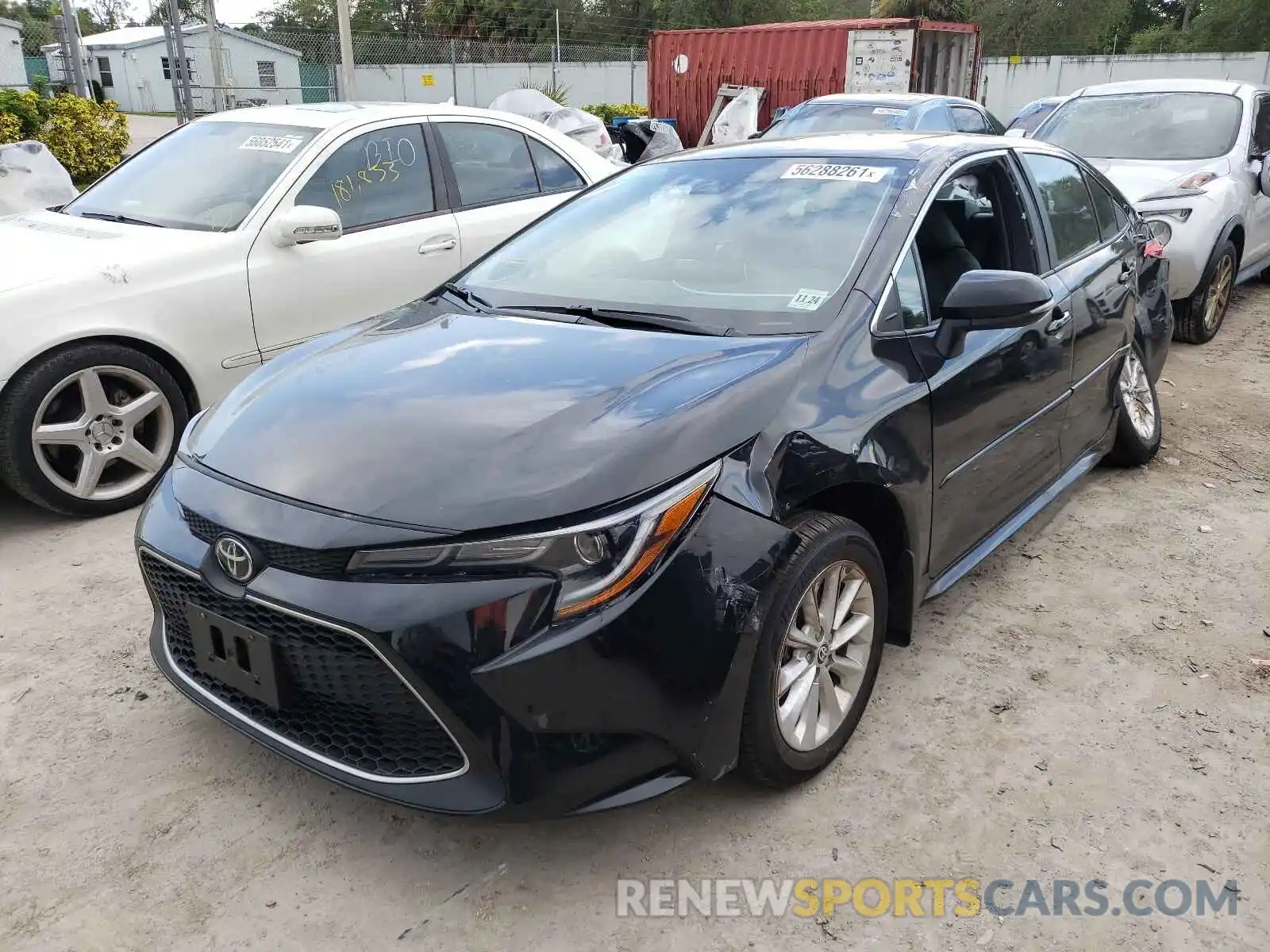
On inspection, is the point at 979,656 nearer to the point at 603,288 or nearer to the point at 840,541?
the point at 840,541

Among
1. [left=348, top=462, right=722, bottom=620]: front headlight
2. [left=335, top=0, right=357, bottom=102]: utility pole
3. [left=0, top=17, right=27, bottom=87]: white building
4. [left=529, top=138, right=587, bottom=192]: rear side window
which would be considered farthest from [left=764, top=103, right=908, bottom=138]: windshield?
[left=0, top=17, right=27, bottom=87]: white building

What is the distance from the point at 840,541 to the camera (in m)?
2.46

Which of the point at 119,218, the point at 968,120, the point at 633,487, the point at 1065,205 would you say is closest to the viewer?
the point at 633,487

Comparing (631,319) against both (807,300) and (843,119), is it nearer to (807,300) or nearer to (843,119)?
(807,300)

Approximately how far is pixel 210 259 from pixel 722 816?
334 cm

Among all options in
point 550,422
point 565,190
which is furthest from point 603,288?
point 565,190

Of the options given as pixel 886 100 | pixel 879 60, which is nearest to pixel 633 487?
pixel 886 100

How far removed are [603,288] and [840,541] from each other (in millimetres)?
1132

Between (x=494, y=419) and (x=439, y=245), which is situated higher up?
(x=494, y=419)

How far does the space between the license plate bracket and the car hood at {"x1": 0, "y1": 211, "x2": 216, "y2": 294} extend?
7.85 feet

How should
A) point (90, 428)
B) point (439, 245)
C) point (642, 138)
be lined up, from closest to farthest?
1. point (90, 428)
2. point (439, 245)
3. point (642, 138)

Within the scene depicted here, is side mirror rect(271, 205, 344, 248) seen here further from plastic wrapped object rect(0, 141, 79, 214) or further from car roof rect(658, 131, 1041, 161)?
plastic wrapped object rect(0, 141, 79, 214)

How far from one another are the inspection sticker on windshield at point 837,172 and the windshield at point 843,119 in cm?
616

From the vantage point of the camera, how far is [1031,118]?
10109 mm
